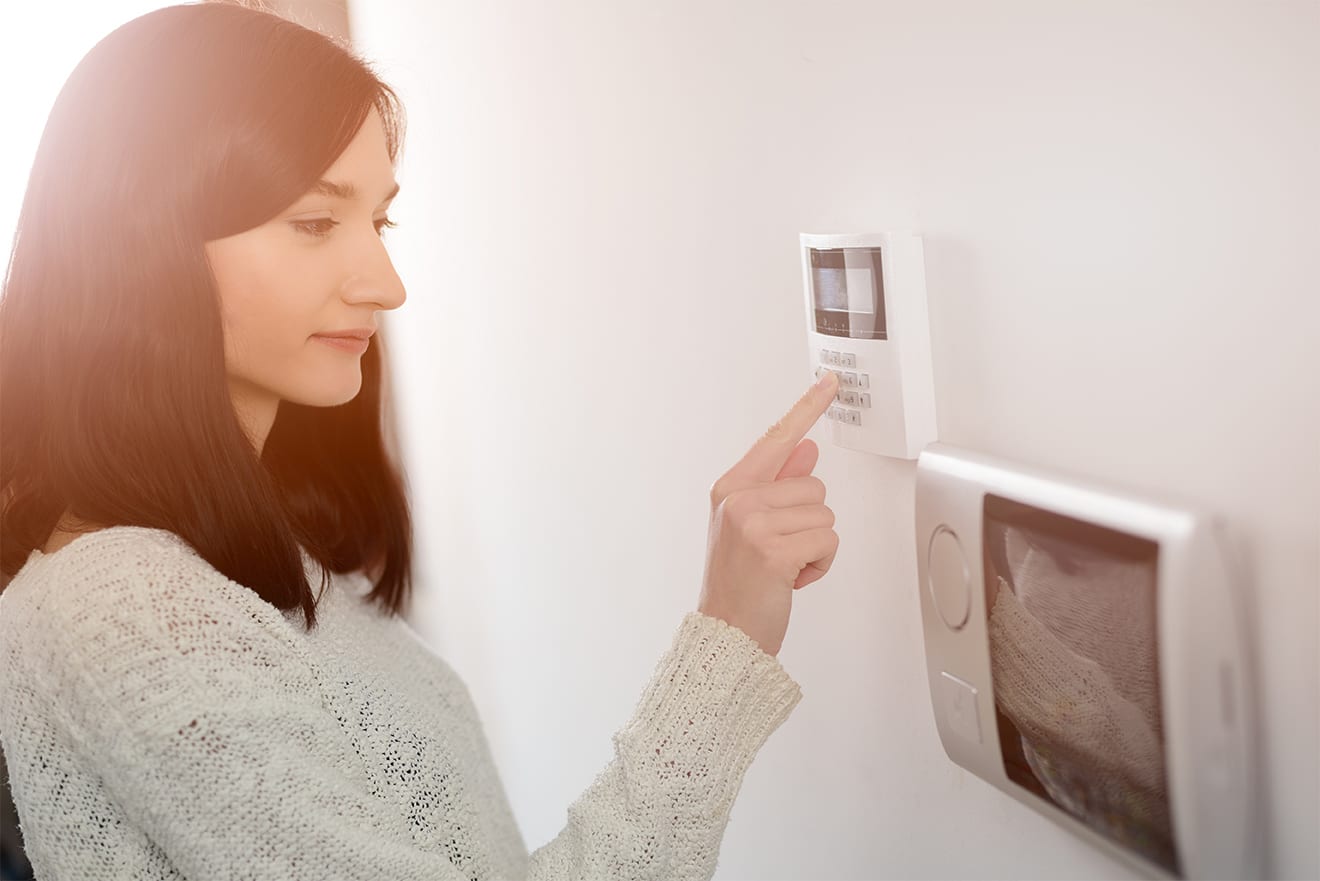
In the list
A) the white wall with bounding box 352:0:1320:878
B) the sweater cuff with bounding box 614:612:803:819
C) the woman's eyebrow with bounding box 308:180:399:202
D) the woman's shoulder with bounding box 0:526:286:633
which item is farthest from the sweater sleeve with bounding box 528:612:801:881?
the woman's eyebrow with bounding box 308:180:399:202

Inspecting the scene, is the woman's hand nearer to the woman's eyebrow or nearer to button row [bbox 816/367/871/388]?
button row [bbox 816/367/871/388]

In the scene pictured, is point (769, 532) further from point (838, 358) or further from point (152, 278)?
point (152, 278)

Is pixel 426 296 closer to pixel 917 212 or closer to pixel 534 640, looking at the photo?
pixel 534 640

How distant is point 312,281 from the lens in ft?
2.18

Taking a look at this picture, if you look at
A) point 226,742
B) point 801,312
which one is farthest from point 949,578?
point 226,742

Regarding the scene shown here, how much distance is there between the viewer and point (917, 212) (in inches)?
22.4

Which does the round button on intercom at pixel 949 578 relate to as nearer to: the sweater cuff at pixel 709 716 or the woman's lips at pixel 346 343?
the sweater cuff at pixel 709 716

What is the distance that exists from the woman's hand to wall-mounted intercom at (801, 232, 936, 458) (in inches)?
0.8

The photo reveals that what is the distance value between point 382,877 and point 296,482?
0.48m

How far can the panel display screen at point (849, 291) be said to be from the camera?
576 mm

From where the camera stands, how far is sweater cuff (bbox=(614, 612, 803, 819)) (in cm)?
59

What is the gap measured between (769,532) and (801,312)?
0.51ft

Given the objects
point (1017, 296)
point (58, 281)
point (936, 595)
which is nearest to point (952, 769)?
point (936, 595)

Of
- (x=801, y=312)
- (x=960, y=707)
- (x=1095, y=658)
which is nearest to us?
(x=1095, y=658)
